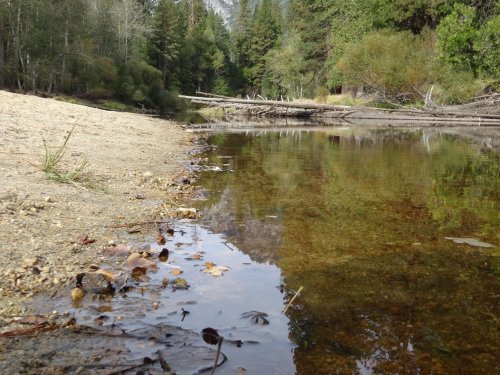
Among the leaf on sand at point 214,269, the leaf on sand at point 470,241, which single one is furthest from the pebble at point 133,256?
the leaf on sand at point 470,241

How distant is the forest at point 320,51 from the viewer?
28.3 m

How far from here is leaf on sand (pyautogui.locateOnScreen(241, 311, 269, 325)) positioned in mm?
3066

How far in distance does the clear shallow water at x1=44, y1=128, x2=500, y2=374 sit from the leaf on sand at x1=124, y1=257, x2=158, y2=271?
0.38 ft

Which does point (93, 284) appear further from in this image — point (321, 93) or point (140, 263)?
point (321, 93)

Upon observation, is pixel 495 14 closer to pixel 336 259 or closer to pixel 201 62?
pixel 336 259

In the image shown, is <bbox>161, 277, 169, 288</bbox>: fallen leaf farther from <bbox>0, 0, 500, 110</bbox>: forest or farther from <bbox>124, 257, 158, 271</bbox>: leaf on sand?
<bbox>0, 0, 500, 110</bbox>: forest

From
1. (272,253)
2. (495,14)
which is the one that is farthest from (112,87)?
(272,253)

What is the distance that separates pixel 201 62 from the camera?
65188mm

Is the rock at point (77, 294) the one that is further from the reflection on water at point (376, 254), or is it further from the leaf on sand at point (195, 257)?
the reflection on water at point (376, 254)

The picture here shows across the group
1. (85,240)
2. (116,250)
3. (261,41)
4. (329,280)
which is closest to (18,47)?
(85,240)

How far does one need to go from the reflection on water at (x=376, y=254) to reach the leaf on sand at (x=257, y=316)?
0.19 m

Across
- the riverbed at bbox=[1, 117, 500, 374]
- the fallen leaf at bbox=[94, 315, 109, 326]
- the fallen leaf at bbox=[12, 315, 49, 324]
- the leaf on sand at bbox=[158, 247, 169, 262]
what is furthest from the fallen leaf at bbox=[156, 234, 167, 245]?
the fallen leaf at bbox=[12, 315, 49, 324]

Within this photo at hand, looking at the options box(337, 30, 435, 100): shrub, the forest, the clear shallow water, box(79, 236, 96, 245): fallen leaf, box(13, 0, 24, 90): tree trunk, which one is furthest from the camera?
box(337, 30, 435, 100): shrub

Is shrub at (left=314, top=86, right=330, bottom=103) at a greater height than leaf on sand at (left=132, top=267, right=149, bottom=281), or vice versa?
shrub at (left=314, top=86, right=330, bottom=103)
